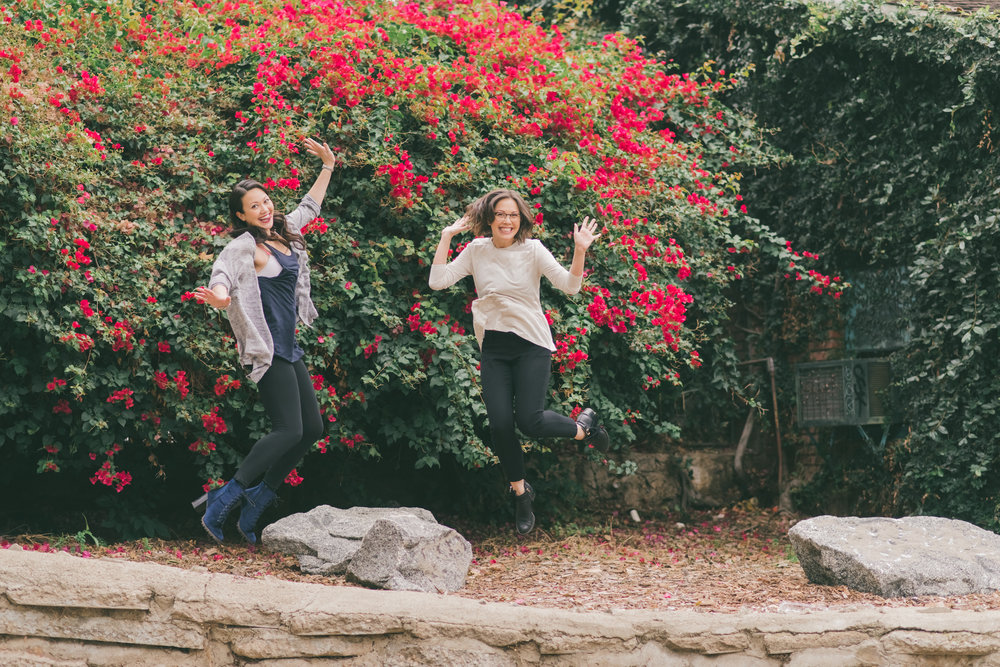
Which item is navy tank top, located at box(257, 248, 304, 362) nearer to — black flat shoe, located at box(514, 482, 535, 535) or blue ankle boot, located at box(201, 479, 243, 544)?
blue ankle boot, located at box(201, 479, 243, 544)

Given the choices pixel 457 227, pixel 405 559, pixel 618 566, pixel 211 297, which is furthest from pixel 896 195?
pixel 211 297

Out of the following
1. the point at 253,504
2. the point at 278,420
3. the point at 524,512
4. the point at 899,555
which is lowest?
the point at 899,555

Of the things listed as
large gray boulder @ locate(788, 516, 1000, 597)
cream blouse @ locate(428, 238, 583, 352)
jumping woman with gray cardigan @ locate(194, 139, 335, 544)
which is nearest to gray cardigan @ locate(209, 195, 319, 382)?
jumping woman with gray cardigan @ locate(194, 139, 335, 544)

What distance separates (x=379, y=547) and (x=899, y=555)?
2.62 metres

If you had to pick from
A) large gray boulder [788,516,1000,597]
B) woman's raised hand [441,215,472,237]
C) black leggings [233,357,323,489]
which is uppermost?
woman's raised hand [441,215,472,237]

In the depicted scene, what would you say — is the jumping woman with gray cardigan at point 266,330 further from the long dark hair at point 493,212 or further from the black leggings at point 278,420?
the long dark hair at point 493,212

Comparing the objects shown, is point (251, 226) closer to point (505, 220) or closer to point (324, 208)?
point (505, 220)

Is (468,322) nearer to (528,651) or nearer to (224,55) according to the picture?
(224,55)

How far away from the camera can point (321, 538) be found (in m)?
5.62

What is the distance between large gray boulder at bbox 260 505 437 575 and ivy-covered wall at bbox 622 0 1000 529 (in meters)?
3.65

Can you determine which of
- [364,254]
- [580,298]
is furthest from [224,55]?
[580,298]

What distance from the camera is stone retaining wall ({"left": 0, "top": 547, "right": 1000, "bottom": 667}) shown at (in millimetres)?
4062

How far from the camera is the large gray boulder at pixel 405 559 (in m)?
5.14

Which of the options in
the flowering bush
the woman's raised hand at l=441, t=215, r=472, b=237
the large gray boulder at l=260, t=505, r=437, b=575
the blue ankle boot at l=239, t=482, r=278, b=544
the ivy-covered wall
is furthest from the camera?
the ivy-covered wall
